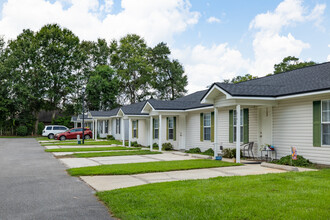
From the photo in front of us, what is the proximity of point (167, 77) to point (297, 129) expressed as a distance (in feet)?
144

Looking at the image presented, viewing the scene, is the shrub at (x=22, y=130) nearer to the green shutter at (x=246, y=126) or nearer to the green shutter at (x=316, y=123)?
the green shutter at (x=246, y=126)

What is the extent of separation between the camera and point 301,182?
7.83 meters

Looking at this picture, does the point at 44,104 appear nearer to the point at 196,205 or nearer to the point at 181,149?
the point at 181,149

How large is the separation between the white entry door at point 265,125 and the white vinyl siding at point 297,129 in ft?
0.64

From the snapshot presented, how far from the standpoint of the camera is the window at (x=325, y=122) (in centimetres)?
1109

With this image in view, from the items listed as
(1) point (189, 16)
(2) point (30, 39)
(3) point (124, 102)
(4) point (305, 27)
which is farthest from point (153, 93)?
(4) point (305, 27)

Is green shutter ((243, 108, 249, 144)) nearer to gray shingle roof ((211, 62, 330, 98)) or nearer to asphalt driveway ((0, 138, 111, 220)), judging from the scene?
gray shingle roof ((211, 62, 330, 98))

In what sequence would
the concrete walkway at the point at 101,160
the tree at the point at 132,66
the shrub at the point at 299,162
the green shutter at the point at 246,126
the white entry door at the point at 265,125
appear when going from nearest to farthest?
the shrub at the point at 299,162
the concrete walkway at the point at 101,160
the white entry door at the point at 265,125
the green shutter at the point at 246,126
the tree at the point at 132,66

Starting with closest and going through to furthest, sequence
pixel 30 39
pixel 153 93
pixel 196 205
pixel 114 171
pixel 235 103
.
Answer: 1. pixel 196 205
2. pixel 114 171
3. pixel 235 103
4. pixel 30 39
5. pixel 153 93

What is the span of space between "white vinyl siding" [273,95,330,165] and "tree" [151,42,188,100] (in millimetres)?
40860

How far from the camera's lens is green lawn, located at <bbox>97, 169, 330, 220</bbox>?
527 cm

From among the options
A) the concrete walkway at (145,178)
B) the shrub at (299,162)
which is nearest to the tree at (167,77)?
the shrub at (299,162)

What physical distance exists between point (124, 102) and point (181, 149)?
1511 inches

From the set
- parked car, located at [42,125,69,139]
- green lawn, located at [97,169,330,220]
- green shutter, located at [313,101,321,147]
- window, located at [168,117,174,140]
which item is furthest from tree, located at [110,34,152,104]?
green lawn, located at [97,169,330,220]
